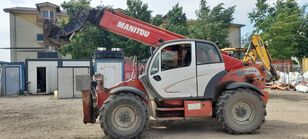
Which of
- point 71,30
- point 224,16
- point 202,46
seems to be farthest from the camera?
point 224,16

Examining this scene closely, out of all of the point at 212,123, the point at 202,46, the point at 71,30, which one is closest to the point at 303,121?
the point at 212,123

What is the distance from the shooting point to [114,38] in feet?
123

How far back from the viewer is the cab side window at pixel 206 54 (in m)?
9.84

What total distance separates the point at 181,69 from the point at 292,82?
19645 millimetres

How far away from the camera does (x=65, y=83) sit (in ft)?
78.0

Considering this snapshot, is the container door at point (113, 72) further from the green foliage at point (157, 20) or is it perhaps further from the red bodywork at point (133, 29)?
the red bodywork at point (133, 29)

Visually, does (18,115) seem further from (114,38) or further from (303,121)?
(114,38)

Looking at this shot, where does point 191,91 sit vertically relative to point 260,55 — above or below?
below

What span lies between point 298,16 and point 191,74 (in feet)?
116

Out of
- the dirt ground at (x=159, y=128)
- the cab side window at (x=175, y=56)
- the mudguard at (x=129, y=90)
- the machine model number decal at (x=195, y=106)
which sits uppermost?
the cab side window at (x=175, y=56)

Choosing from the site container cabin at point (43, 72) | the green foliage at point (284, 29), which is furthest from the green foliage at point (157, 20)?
the site container cabin at point (43, 72)

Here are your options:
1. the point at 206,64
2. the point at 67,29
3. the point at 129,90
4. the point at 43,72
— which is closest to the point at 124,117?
the point at 129,90

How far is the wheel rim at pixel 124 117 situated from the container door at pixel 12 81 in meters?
21.0

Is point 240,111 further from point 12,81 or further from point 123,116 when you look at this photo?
point 12,81
